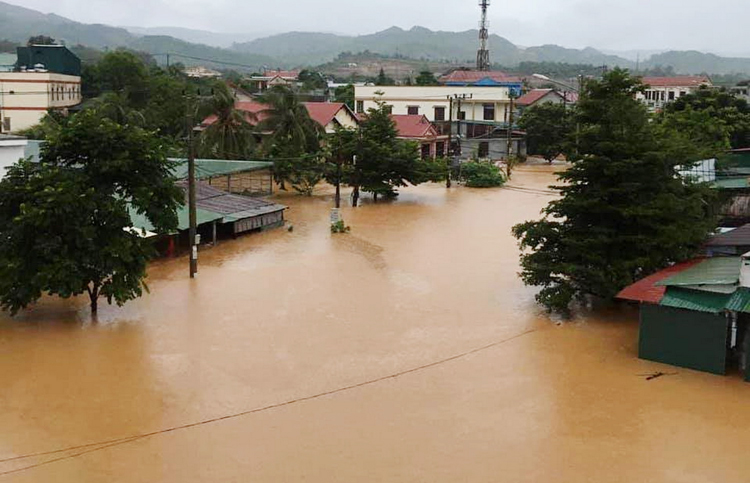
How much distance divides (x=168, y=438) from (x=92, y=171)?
721 cm

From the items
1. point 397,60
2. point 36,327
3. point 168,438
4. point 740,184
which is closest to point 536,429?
point 168,438

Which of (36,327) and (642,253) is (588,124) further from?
(36,327)

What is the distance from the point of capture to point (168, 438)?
10734mm

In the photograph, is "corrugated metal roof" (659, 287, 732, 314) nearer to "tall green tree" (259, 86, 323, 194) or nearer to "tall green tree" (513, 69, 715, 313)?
"tall green tree" (513, 69, 715, 313)

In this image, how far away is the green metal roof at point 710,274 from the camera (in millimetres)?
13445

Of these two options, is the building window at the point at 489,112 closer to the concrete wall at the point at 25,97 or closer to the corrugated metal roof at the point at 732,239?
the concrete wall at the point at 25,97

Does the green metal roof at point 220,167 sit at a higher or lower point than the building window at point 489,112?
lower

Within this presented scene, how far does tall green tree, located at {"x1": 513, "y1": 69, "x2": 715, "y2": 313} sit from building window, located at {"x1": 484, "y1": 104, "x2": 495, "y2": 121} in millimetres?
39883

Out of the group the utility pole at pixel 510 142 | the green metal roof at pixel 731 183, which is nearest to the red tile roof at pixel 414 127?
the utility pole at pixel 510 142

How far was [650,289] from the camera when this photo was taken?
14.3 m

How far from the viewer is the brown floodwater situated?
10.1m

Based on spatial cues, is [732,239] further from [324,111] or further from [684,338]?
[324,111]

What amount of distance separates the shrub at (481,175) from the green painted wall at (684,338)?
2509cm

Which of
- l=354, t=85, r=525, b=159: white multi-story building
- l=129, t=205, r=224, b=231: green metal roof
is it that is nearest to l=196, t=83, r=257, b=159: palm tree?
l=129, t=205, r=224, b=231: green metal roof
